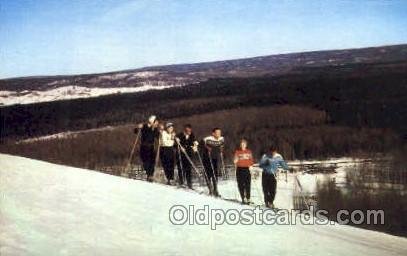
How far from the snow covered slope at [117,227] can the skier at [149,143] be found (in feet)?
4.39

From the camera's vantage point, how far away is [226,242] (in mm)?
5832

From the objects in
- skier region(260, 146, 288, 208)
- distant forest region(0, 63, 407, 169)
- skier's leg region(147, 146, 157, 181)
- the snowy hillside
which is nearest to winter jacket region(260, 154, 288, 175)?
skier region(260, 146, 288, 208)

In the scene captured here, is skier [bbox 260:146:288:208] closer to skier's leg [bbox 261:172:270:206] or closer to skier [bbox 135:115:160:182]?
skier's leg [bbox 261:172:270:206]

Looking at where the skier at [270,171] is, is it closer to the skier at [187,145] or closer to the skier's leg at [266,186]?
the skier's leg at [266,186]

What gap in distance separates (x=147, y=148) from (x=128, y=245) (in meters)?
3.57

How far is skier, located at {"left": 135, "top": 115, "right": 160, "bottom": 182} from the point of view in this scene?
875 centimetres

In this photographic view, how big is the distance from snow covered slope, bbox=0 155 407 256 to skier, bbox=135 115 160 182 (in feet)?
4.39

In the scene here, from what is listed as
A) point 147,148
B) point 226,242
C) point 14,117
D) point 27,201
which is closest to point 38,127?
point 14,117

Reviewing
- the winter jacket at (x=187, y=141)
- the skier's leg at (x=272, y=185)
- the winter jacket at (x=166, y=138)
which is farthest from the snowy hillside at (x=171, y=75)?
the skier's leg at (x=272, y=185)

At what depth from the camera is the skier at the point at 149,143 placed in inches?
344

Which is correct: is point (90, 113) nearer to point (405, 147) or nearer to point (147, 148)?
point (147, 148)

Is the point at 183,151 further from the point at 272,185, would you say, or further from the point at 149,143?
the point at 272,185

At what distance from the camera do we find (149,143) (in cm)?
875

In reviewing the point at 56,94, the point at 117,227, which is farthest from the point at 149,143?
the point at 56,94
